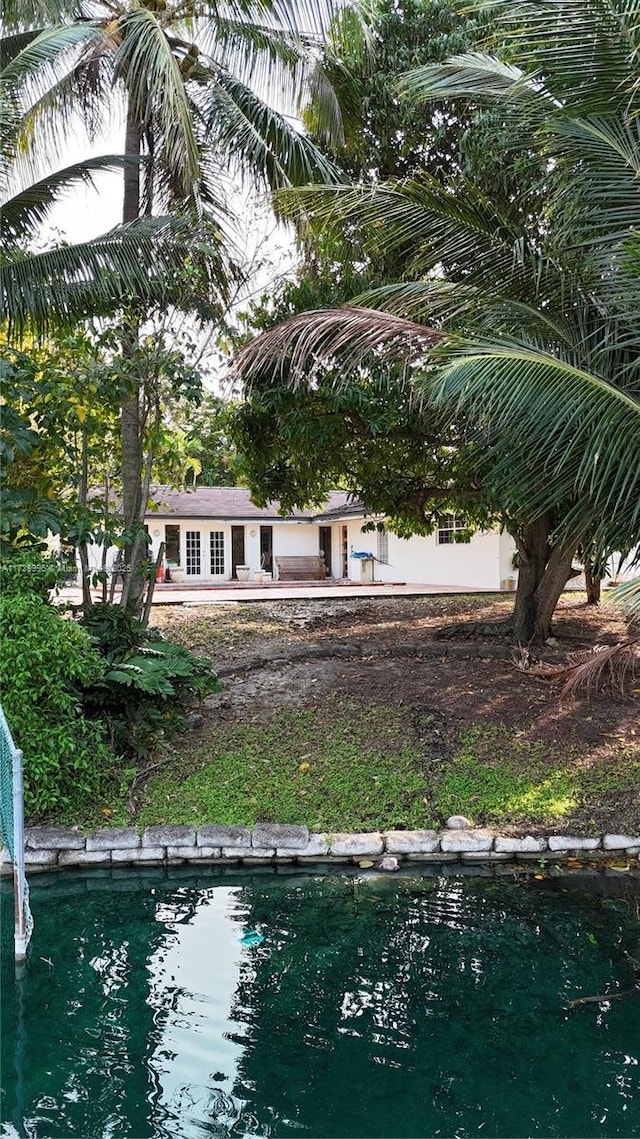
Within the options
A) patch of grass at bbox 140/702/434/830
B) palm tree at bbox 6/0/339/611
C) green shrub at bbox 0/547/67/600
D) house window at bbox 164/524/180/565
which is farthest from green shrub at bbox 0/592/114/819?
house window at bbox 164/524/180/565

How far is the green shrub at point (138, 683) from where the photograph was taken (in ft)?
19.5

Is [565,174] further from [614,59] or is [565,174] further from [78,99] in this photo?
[78,99]

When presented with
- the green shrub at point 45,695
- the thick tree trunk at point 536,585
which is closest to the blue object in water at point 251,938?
the green shrub at point 45,695

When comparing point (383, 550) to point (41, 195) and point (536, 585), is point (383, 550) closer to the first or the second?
point (536, 585)

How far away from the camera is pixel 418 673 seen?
7.98 meters

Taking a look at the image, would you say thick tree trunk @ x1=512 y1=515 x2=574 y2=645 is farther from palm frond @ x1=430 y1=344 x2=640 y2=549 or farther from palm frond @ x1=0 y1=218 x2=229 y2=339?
palm frond @ x1=0 y1=218 x2=229 y2=339

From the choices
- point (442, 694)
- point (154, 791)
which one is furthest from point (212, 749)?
point (442, 694)

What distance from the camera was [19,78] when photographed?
6.54 metres

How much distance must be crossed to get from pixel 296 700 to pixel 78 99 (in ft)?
22.9

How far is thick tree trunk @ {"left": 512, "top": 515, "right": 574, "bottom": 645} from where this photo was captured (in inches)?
345

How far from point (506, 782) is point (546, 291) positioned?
3.90 metres

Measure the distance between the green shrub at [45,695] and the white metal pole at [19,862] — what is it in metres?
1.22

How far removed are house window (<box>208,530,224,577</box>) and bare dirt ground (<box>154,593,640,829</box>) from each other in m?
10.4

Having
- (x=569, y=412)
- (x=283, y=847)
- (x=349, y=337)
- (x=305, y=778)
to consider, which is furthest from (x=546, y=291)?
(x=283, y=847)
